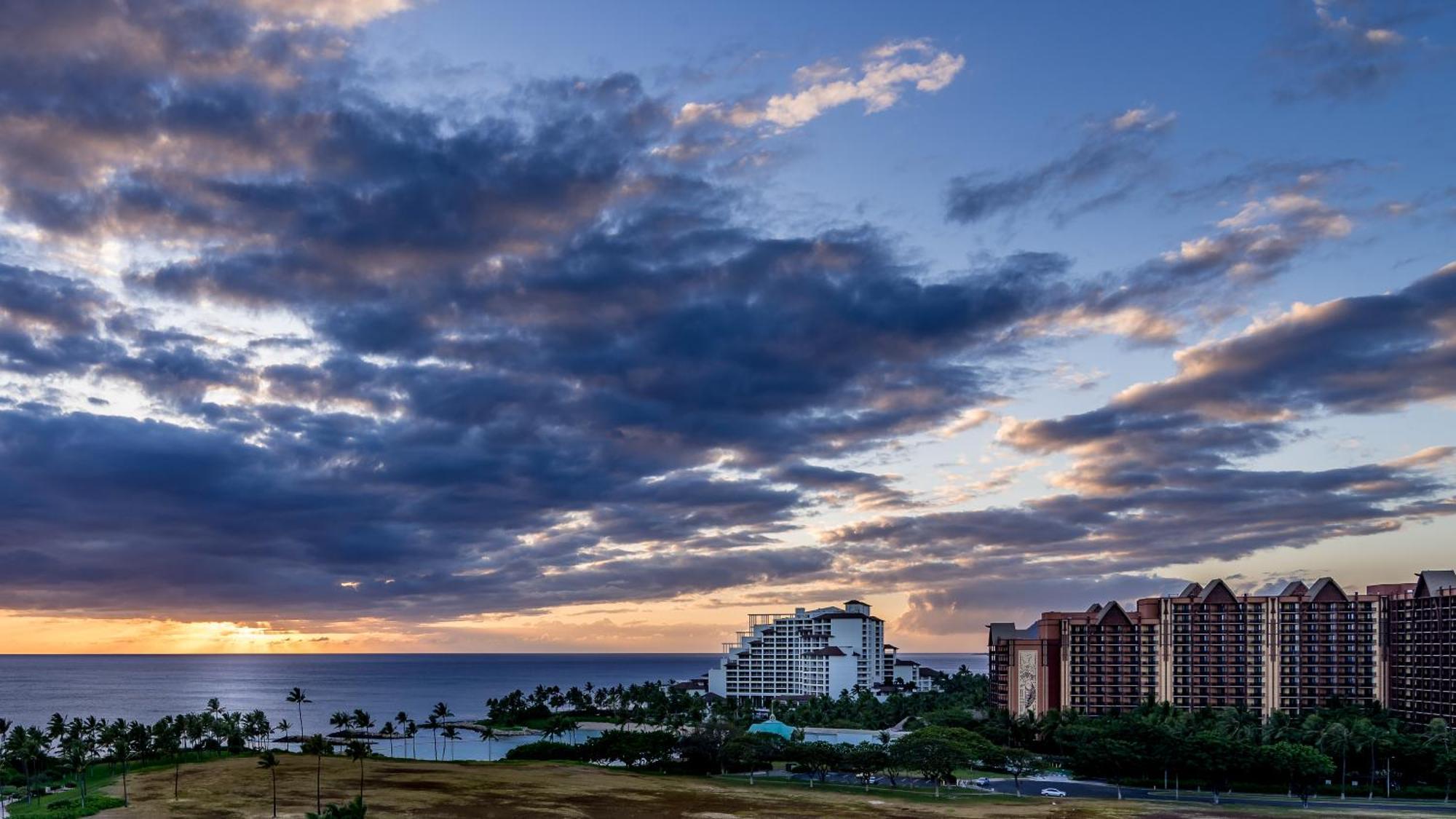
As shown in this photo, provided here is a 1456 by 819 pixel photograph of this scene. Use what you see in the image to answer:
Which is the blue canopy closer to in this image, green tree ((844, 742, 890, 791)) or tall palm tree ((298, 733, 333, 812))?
green tree ((844, 742, 890, 791))

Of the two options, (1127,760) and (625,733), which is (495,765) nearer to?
(625,733)

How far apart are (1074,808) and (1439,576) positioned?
297 feet

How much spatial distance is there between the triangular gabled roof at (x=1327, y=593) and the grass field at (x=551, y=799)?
73.8 m

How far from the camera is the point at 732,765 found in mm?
152750

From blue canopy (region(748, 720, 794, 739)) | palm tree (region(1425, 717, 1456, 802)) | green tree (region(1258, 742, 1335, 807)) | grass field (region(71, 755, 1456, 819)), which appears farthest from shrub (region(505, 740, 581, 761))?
palm tree (region(1425, 717, 1456, 802))

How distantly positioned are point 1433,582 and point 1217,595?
33.8 metres

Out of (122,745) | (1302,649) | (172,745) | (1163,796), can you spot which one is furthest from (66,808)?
(1302,649)

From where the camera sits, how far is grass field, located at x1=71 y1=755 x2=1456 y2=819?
113688 mm

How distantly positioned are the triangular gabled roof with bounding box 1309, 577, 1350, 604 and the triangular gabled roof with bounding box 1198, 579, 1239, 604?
12.6 m

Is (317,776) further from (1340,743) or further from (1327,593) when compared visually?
(1327,593)

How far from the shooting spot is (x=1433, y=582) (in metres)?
173

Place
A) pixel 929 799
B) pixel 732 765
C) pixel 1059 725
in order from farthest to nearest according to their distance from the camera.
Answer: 1. pixel 1059 725
2. pixel 732 765
3. pixel 929 799

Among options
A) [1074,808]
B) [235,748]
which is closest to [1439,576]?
[1074,808]

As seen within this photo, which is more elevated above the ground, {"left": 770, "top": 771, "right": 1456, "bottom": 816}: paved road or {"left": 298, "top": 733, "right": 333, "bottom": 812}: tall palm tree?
{"left": 298, "top": 733, "right": 333, "bottom": 812}: tall palm tree
